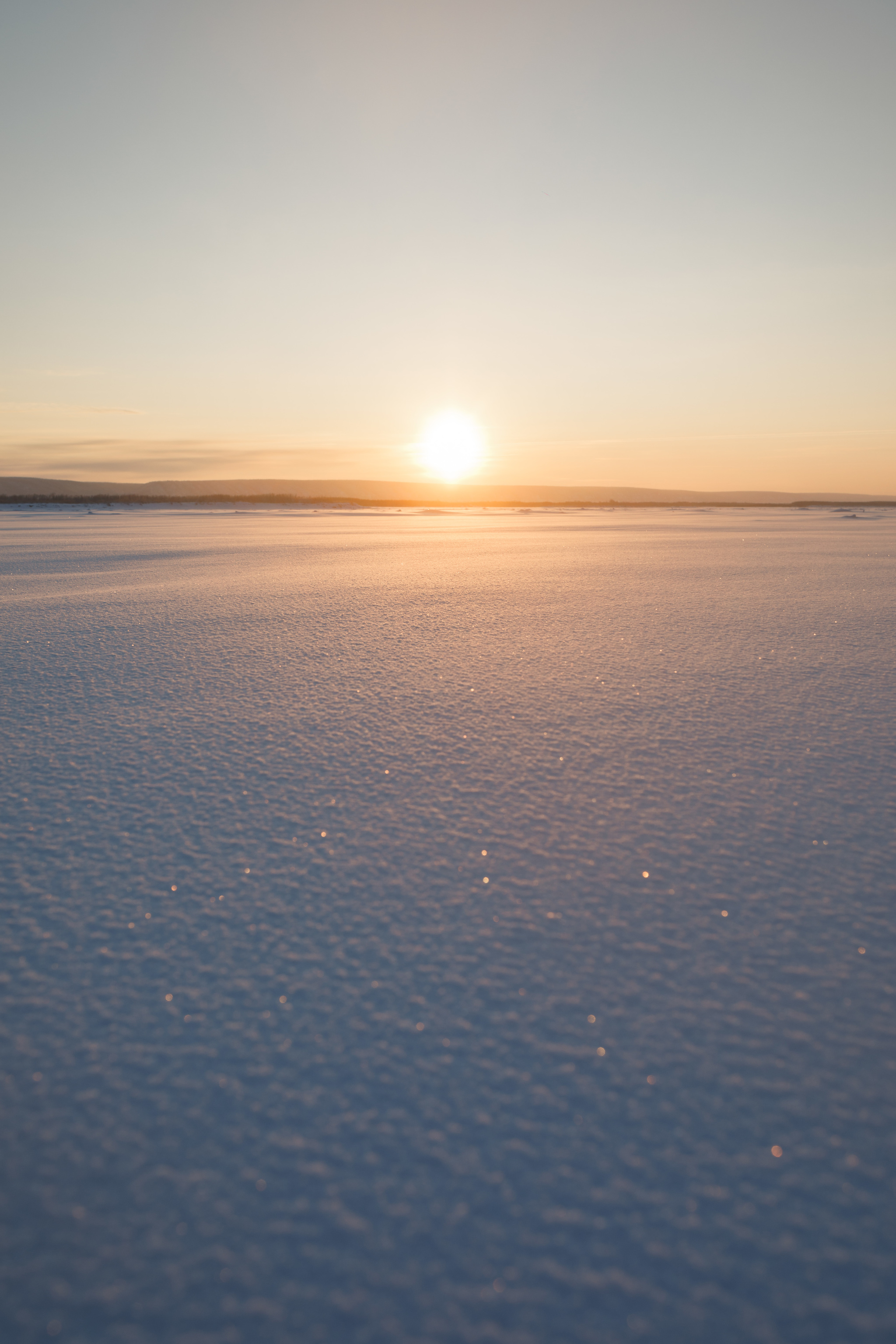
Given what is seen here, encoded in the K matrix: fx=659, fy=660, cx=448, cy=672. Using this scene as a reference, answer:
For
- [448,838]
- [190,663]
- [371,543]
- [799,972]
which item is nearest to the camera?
[799,972]

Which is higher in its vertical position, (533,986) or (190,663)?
(190,663)

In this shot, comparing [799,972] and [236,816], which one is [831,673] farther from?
[236,816]

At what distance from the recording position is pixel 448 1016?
3.82ft

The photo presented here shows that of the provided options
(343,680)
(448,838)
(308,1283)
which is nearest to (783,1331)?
(308,1283)

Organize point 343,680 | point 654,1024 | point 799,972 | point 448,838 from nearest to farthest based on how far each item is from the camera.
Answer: point 654,1024 → point 799,972 → point 448,838 → point 343,680

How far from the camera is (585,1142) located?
942 millimetres

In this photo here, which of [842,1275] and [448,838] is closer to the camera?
[842,1275]

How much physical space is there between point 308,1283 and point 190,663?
301 centimetres

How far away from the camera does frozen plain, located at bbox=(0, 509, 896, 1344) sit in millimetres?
792

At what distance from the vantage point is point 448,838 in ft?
5.81

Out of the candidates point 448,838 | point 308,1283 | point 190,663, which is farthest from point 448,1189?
point 190,663

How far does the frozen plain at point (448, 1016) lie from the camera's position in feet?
2.60

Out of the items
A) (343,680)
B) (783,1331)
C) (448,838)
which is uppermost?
(343,680)

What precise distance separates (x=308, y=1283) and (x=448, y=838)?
1.04 m
